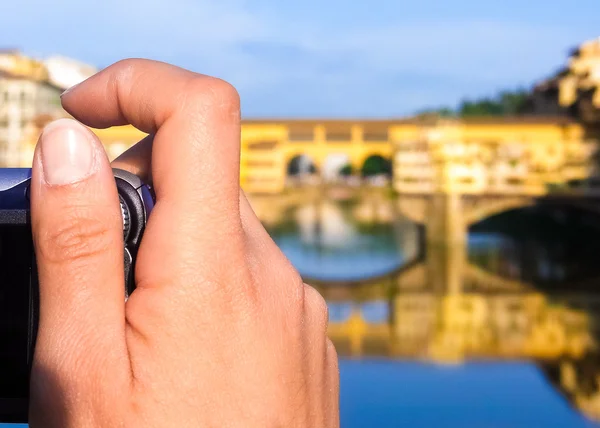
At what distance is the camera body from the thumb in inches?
0.6

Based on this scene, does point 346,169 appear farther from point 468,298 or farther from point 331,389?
point 331,389

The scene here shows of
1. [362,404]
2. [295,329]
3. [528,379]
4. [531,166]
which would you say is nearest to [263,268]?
[295,329]

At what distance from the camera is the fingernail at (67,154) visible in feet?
1.15

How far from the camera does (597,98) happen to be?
9430mm

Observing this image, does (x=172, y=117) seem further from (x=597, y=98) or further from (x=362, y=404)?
(x=597, y=98)

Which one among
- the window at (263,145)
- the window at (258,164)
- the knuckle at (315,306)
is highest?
the window at (263,145)

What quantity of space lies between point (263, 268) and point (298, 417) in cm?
7

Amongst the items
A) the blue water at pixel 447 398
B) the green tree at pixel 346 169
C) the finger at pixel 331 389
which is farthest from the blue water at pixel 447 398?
the green tree at pixel 346 169

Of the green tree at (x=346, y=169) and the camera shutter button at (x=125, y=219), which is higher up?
the camera shutter button at (x=125, y=219)

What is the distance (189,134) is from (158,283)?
64 mm

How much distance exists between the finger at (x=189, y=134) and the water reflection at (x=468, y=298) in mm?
4170

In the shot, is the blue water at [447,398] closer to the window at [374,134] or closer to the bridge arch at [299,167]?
the window at [374,134]

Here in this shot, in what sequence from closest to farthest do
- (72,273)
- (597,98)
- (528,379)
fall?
(72,273) < (528,379) < (597,98)

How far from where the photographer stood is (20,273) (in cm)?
40
